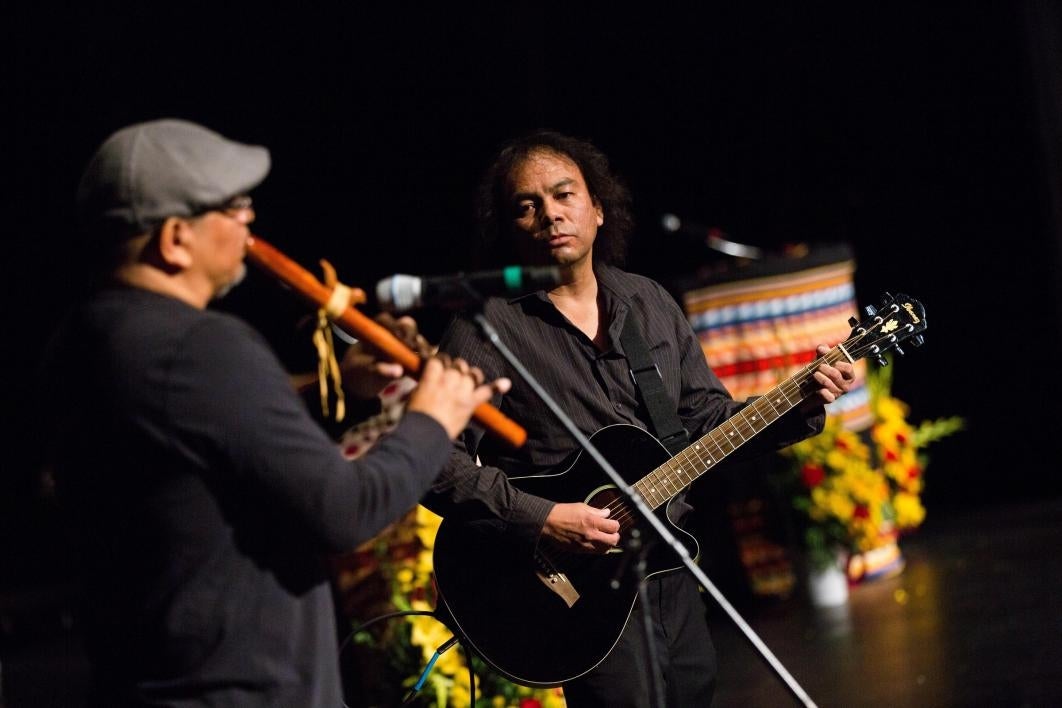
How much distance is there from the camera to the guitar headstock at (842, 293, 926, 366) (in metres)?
3.10

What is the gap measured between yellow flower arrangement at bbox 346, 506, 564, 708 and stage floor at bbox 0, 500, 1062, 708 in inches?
35.2

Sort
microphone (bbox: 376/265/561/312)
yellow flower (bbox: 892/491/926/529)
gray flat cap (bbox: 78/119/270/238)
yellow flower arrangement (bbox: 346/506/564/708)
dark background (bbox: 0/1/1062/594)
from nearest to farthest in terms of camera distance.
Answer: gray flat cap (bbox: 78/119/270/238) < microphone (bbox: 376/265/561/312) < yellow flower arrangement (bbox: 346/506/564/708) < yellow flower (bbox: 892/491/926/529) < dark background (bbox: 0/1/1062/594)

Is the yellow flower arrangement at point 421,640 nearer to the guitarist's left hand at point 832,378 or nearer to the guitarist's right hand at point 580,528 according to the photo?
the guitarist's right hand at point 580,528

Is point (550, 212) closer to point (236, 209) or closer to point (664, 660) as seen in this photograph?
point (664, 660)

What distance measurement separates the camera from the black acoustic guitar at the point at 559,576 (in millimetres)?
2902

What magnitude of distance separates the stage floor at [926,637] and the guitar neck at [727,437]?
1.42 m

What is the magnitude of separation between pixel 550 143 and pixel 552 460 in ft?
2.93

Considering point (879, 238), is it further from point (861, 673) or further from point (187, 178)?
point (187, 178)

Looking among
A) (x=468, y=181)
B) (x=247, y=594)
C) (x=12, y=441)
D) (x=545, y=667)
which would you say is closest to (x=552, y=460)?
(x=545, y=667)

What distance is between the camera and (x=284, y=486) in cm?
184

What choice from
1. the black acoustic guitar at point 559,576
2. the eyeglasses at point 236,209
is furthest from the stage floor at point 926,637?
the eyeglasses at point 236,209

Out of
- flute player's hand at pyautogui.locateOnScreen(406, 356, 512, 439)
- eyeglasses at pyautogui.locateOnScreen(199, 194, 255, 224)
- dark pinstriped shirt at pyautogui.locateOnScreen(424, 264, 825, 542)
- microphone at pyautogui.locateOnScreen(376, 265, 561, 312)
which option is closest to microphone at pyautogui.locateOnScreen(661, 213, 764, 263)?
dark pinstriped shirt at pyautogui.locateOnScreen(424, 264, 825, 542)

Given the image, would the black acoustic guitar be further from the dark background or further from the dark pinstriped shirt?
the dark background

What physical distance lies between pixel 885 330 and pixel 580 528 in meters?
0.89
